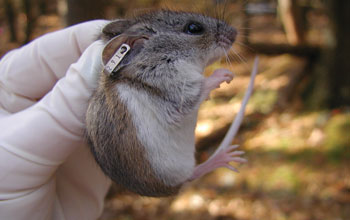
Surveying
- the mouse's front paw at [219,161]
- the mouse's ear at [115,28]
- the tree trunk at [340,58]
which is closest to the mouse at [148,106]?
the mouse's ear at [115,28]

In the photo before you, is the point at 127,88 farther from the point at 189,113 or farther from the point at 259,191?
the point at 259,191

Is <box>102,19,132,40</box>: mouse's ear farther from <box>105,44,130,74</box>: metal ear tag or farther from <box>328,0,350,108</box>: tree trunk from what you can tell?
<box>328,0,350,108</box>: tree trunk

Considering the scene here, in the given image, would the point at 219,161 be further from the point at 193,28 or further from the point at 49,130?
the point at 49,130

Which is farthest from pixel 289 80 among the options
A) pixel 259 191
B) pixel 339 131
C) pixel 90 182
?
pixel 90 182

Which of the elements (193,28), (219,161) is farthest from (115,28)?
(219,161)

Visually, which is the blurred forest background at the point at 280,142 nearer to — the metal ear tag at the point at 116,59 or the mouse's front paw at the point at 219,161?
the metal ear tag at the point at 116,59

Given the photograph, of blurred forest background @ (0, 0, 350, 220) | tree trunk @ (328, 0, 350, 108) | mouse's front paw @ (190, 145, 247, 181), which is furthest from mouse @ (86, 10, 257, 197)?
tree trunk @ (328, 0, 350, 108)
